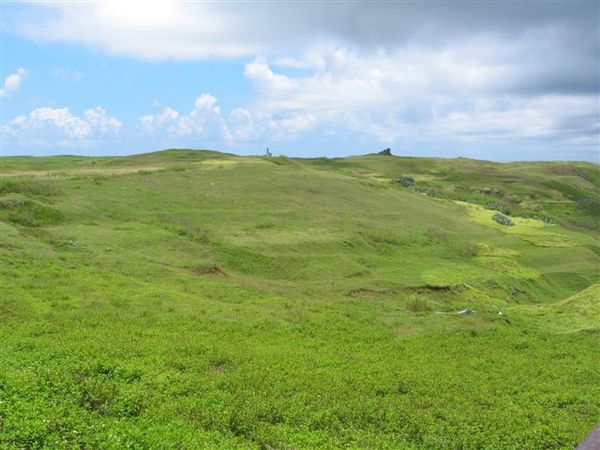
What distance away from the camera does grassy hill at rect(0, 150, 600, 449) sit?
15938 mm

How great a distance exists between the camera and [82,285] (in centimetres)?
2889

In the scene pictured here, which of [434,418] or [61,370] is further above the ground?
[61,370]

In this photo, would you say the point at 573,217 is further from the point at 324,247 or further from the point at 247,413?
the point at 247,413

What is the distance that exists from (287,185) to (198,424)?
57.1 meters

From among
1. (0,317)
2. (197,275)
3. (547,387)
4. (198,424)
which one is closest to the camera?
(198,424)

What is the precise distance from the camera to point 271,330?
81.7 feet

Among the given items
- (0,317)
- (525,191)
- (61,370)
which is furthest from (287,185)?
(525,191)

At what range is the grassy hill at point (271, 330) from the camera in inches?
627

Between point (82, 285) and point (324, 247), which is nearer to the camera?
point (82, 285)

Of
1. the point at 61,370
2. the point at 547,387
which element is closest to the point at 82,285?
the point at 61,370

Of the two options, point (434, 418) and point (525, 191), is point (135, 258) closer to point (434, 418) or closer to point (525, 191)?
point (434, 418)

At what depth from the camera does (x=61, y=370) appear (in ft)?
57.1

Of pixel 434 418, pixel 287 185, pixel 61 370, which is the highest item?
pixel 287 185

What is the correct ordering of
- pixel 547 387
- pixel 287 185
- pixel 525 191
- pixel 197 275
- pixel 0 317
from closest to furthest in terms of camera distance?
pixel 547 387
pixel 0 317
pixel 197 275
pixel 287 185
pixel 525 191
